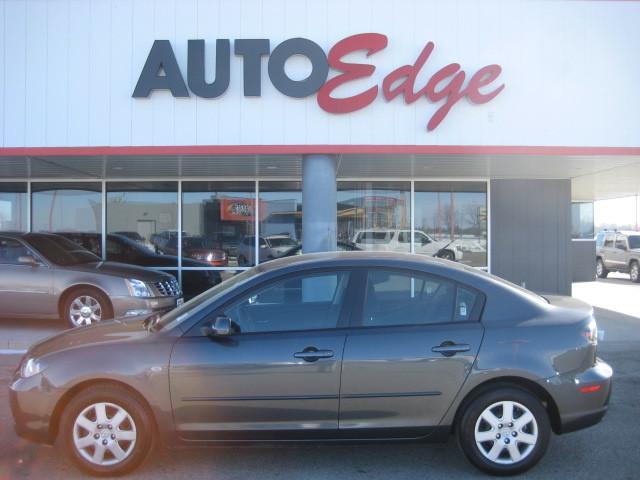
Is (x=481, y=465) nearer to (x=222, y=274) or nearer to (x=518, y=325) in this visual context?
(x=518, y=325)

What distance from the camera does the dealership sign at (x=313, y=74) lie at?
8.69m

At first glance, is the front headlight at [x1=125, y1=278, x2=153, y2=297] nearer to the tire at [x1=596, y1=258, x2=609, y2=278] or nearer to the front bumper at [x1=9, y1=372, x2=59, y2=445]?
the front bumper at [x1=9, y1=372, x2=59, y2=445]

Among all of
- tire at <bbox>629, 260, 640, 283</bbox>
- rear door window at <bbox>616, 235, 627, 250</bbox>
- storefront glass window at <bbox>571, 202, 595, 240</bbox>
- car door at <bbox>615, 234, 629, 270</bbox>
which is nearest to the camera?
storefront glass window at <bbox>571, 202, 595, 240</bbox>

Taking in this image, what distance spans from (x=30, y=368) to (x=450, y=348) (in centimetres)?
291

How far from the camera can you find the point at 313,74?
8.70 m

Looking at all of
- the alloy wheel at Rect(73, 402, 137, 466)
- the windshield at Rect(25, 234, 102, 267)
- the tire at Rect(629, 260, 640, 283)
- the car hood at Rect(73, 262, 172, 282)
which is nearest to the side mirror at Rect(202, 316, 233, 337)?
the alloy wheel at Rect(73, 402, 137, 466)

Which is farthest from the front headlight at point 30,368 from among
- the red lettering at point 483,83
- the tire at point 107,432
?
the red lettering at point 483,83

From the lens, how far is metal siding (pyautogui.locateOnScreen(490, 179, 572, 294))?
12.2m

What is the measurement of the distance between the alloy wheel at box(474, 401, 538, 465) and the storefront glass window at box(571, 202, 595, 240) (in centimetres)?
1604

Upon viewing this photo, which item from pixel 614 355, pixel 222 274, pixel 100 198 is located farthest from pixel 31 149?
pixel 614 355

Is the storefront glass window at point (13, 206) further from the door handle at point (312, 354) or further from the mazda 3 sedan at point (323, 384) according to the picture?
the door handle at point (312, 354)

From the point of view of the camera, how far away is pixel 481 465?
395cm

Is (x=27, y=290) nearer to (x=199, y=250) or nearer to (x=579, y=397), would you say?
(x=199, y=250)

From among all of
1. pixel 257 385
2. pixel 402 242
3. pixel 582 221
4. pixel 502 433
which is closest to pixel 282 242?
pixel 402 242
